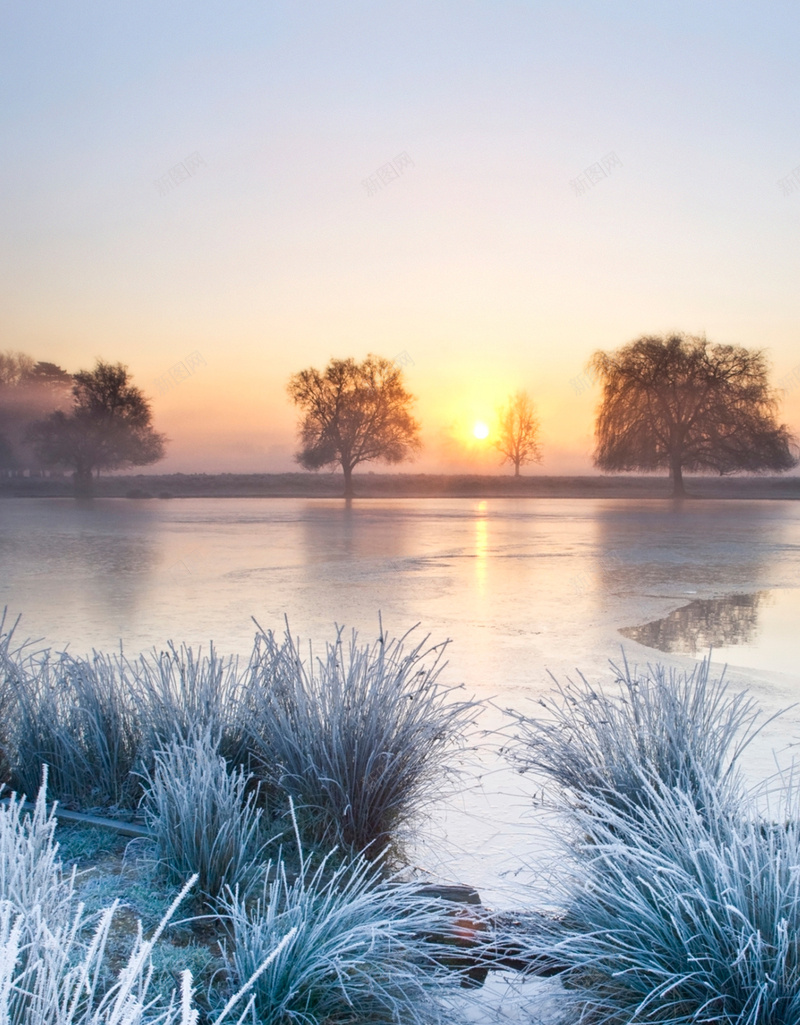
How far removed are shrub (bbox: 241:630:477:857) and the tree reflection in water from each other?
3.28m

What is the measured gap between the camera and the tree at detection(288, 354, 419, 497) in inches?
1641

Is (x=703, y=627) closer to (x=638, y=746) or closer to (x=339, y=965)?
(x=638, y=746)

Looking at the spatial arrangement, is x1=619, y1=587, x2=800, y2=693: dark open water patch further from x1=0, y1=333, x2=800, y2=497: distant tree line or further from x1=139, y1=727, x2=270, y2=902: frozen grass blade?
x1=0, y1=333, x2=800, y2=497: distant tree line

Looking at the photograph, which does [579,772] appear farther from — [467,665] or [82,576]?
[82,576]

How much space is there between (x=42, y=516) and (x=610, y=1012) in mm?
22176

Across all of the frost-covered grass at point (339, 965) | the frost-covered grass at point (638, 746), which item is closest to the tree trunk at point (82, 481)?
the frost-covered grass at point (638, 746)

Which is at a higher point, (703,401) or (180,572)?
(703,401)

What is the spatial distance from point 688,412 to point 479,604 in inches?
1245

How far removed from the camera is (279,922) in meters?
1.92

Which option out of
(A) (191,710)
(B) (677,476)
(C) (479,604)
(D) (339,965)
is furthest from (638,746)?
(B) (677,476)

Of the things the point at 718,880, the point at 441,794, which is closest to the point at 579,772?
the point at 441,794

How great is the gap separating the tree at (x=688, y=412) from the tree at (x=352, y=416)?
34.3 feet

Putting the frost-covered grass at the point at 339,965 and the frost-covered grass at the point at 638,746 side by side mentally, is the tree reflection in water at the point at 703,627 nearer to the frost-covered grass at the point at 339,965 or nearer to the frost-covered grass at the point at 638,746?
the frost-covered grass at the point at 638,746

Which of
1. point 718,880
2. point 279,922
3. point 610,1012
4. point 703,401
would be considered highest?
point 703,401
